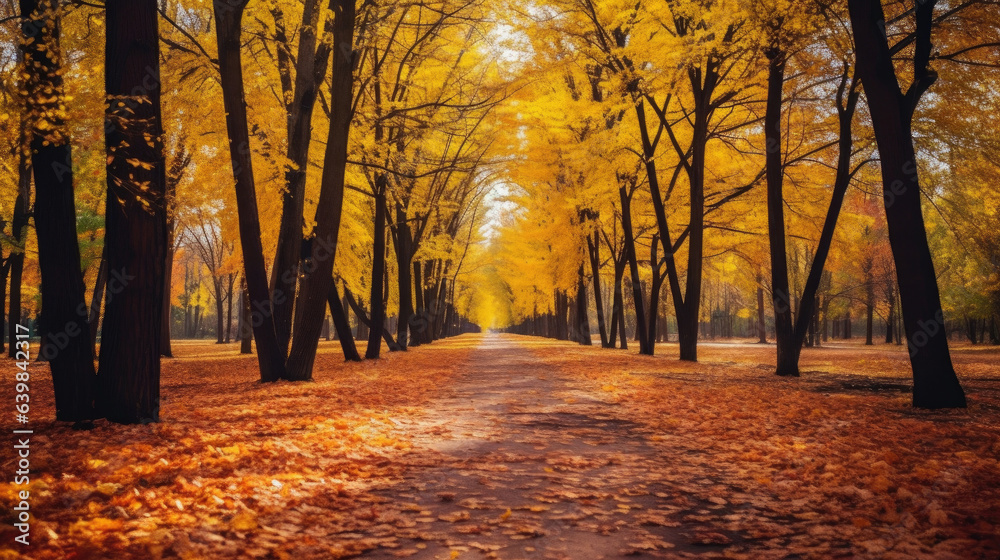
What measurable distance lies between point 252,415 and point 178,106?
9.27 metres

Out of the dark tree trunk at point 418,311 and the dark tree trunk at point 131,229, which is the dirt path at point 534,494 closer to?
the dark tree trunk at point 131,229

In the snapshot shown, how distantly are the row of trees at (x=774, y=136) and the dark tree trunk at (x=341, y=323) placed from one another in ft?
25.9

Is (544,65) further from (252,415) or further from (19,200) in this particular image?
(19,200)

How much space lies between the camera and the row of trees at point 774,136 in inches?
287

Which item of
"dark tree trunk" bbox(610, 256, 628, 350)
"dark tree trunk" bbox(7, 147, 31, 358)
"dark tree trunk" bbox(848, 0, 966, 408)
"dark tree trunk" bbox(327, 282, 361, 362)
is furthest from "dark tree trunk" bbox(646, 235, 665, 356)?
"dark tree trunk" bbox(7, 147, 31, 358)

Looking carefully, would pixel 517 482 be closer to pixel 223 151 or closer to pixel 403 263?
pixel 223 151

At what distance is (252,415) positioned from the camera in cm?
719

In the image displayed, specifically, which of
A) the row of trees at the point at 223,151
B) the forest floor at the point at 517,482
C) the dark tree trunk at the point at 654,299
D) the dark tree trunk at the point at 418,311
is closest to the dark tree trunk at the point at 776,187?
the forest floor at the point at 517,482

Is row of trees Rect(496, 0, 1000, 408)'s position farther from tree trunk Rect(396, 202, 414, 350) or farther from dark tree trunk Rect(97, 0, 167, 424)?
dark tree trunk Rect(97, 0, 167, 424)

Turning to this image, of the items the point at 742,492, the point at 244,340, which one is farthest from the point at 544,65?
the point at 244,340

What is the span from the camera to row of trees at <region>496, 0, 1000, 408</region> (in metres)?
7.29

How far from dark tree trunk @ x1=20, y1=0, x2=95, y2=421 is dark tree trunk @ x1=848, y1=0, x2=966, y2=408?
894 cm

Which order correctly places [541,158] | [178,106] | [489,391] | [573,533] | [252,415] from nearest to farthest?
[573,533]
[252,415]
[489,391]
[178,106]
[541,158]

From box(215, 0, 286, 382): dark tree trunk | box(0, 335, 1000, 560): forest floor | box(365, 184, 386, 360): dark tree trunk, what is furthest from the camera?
box(365, 184, 386, 360): dark tree trunk
